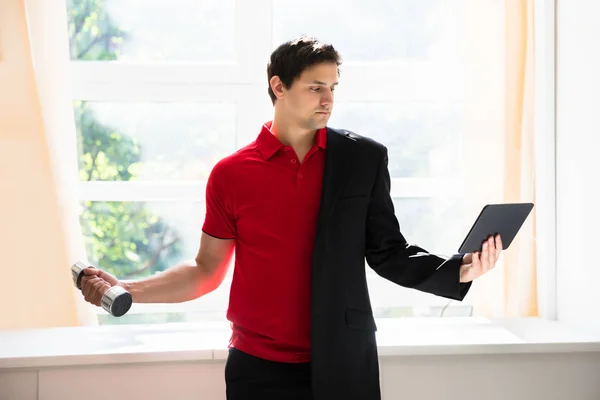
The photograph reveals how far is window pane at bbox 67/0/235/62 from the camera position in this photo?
9.20ft

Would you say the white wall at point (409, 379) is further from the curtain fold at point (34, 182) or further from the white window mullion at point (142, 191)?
the white window mullion at point (142, 191)

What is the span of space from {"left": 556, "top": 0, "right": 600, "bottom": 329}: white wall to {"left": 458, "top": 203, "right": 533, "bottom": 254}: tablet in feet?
2.61

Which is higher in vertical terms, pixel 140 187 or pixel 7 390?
pixel 140 187

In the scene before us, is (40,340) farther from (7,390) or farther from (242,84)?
(242,84)

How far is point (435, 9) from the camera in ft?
9.54

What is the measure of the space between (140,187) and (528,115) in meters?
1.50

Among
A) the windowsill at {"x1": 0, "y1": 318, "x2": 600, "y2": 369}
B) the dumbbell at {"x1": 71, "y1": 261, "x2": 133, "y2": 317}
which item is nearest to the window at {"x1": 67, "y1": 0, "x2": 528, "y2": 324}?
the windowsill at {"x1": 0, "y1": 318, "x2": 600, "y2": 369}

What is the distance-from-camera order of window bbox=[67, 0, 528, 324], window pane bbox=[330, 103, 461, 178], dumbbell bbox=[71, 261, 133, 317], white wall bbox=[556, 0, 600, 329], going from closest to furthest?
dumbbell bbox=[71, 261, 133, 317]
white wall bbox=[556, 0, 600, 329]
window bbox=[67, 0, 528, 324]
window pane bbox=[330, 103, 461, 178]

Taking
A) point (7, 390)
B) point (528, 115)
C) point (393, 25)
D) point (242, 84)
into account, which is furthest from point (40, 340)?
point (528, 115)

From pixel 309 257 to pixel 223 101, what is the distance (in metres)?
1.17

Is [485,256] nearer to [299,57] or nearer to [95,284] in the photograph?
[299,57]

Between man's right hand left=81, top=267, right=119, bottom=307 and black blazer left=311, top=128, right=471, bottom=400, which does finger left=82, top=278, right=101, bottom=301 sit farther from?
black blazer left=311, top=128, right=471, bottom=400

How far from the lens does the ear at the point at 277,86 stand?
1.91 metres

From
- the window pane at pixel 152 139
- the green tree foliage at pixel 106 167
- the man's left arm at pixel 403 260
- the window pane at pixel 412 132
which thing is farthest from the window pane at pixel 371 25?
the man's left arm at pixel 403 260
